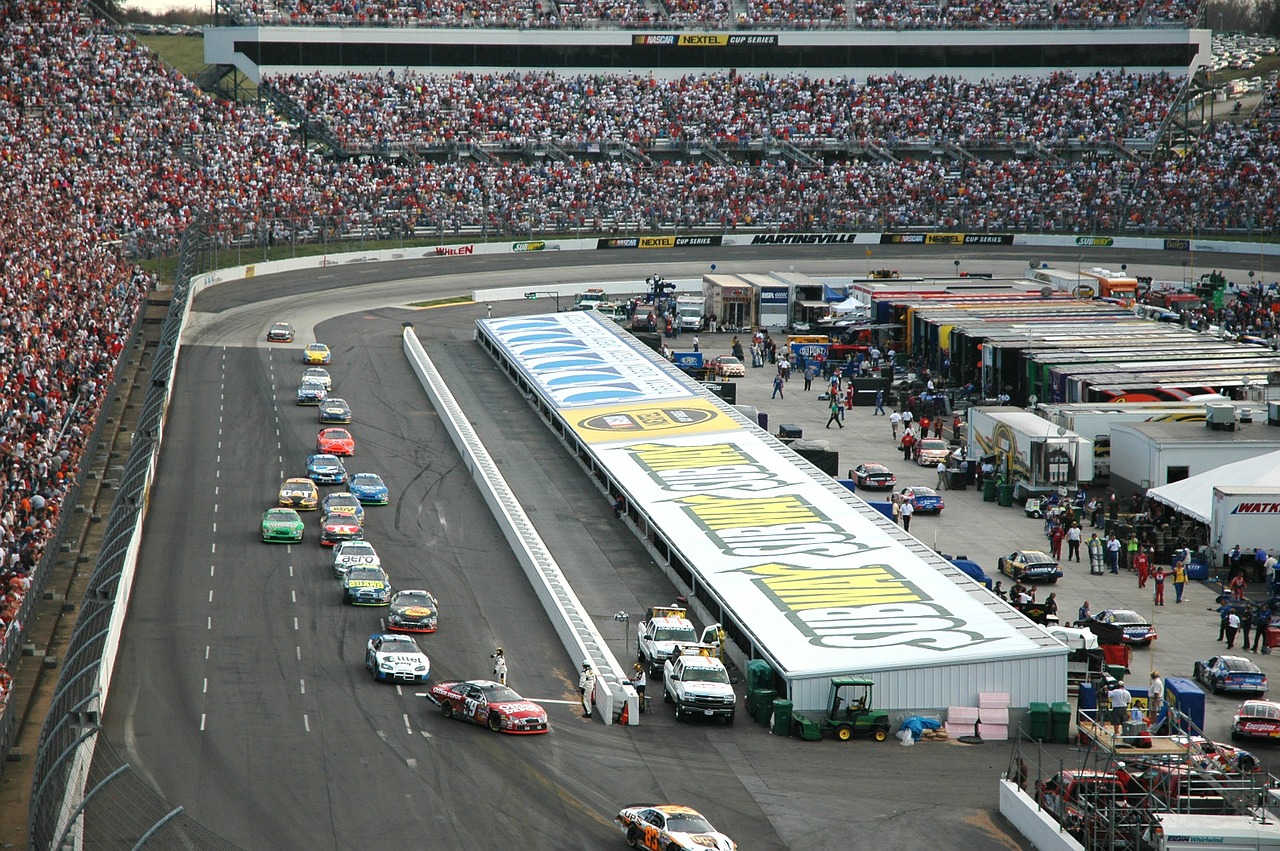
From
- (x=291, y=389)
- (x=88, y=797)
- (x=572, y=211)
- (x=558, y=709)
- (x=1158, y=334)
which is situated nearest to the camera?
(x=88, y=797)

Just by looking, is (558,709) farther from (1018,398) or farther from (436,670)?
(1018,398)

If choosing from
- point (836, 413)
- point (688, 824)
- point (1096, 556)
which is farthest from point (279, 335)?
point (688, 824)

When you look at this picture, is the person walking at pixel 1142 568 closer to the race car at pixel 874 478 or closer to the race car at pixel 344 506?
the race car at pixel 874 478

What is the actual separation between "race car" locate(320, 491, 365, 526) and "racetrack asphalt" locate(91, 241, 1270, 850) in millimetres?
741

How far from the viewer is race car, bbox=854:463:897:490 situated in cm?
5553

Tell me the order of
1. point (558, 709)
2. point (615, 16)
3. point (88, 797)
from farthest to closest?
point (615, 16) < point (558, 709) < point (88, 797)

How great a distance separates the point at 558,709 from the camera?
35.1 metres

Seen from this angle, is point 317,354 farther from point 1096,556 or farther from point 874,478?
point 1096,556

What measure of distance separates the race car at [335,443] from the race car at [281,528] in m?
9.25

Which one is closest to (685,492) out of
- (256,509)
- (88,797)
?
(256,509)

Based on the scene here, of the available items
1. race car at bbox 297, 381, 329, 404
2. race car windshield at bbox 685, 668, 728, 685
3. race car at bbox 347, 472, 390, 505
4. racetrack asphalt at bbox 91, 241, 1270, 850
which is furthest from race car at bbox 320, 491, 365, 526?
race car at bbox 297, 381, 329, 404

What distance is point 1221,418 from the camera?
181ft

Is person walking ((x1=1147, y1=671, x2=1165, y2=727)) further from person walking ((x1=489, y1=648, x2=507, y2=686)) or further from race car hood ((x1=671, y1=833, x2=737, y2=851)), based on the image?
person walking ((x1=489, y1=648, x2=507, y2=686))

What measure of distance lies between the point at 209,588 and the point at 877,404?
34.5 m
